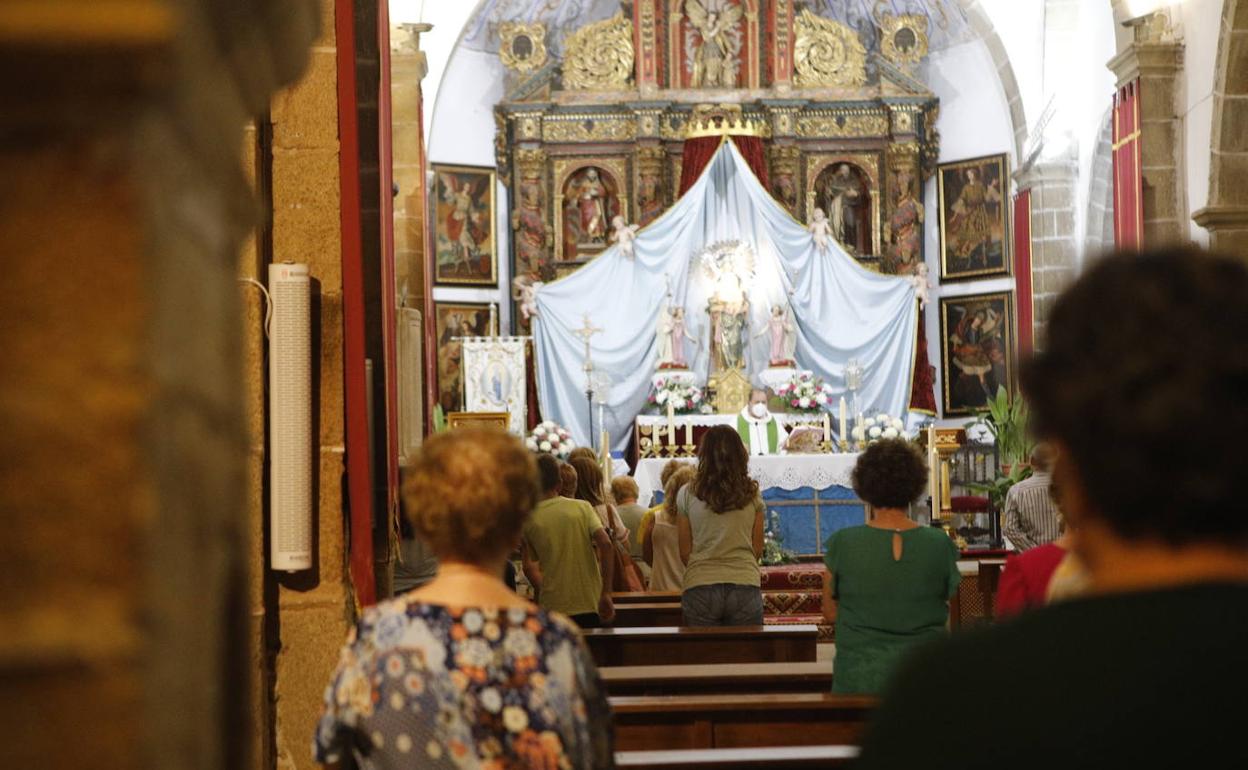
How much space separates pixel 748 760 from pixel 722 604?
2.52 meters

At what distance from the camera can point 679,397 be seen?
18781 millimetres

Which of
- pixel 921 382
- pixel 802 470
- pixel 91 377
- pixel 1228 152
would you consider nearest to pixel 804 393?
pixel 921 382

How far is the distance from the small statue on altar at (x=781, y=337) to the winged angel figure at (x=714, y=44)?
3309 millimetres

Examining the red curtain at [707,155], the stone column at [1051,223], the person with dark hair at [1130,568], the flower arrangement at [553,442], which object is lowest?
the flower arrangement at [553,442]

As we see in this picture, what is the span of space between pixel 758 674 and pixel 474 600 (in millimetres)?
3410

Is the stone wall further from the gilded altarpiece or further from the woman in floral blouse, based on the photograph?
the gilded altarpiece

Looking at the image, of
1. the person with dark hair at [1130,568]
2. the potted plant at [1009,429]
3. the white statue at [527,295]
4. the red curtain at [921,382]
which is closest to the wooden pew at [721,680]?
the person with dark hair at [1130,568]

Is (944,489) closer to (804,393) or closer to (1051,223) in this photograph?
(804,393)

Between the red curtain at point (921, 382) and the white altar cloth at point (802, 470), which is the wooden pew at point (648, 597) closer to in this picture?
the white altar cloth at point (802, 470)

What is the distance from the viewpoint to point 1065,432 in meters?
1.39

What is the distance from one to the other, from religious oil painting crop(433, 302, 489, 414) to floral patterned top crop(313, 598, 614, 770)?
1619 cm

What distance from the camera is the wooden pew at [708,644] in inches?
269

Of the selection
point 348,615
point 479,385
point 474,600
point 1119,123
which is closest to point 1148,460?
point 474,600

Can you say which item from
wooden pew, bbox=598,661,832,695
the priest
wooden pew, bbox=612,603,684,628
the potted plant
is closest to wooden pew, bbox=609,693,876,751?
wooden pew, bbox=598,661,832,695
